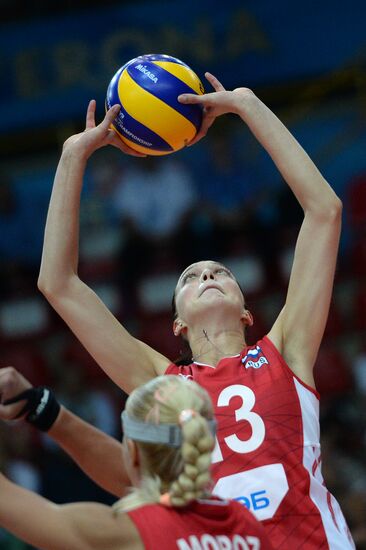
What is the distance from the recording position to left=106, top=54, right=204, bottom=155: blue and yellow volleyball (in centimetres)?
420

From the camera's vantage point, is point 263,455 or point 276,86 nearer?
point 263,455

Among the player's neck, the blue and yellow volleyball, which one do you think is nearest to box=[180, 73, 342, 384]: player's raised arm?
the player's neck

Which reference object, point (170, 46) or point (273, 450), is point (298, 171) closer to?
point (273, 450)

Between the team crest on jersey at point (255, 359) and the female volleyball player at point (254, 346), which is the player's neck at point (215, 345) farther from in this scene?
the team crest on jersey at point (255, 359)

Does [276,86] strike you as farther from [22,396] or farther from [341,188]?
[22,396]

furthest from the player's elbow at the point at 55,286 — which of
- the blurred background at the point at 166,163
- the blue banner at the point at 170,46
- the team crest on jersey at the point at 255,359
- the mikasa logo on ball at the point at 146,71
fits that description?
the blue banner at the point at 170,46

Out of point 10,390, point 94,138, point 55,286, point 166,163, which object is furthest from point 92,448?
point 166,163

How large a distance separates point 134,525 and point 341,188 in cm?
825

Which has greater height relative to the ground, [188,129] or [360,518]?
[188,129]

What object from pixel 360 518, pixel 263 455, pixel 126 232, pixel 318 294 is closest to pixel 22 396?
pixel 263 455

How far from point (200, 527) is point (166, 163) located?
8.21 meters

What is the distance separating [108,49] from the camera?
10867 millimetres

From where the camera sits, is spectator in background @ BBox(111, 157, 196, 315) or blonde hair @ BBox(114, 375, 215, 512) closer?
blonde hair @ BBox(114, 375, 215, 512)

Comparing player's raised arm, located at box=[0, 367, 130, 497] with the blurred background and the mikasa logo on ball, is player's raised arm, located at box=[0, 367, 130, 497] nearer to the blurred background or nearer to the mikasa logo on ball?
the mikasa logo on ball
